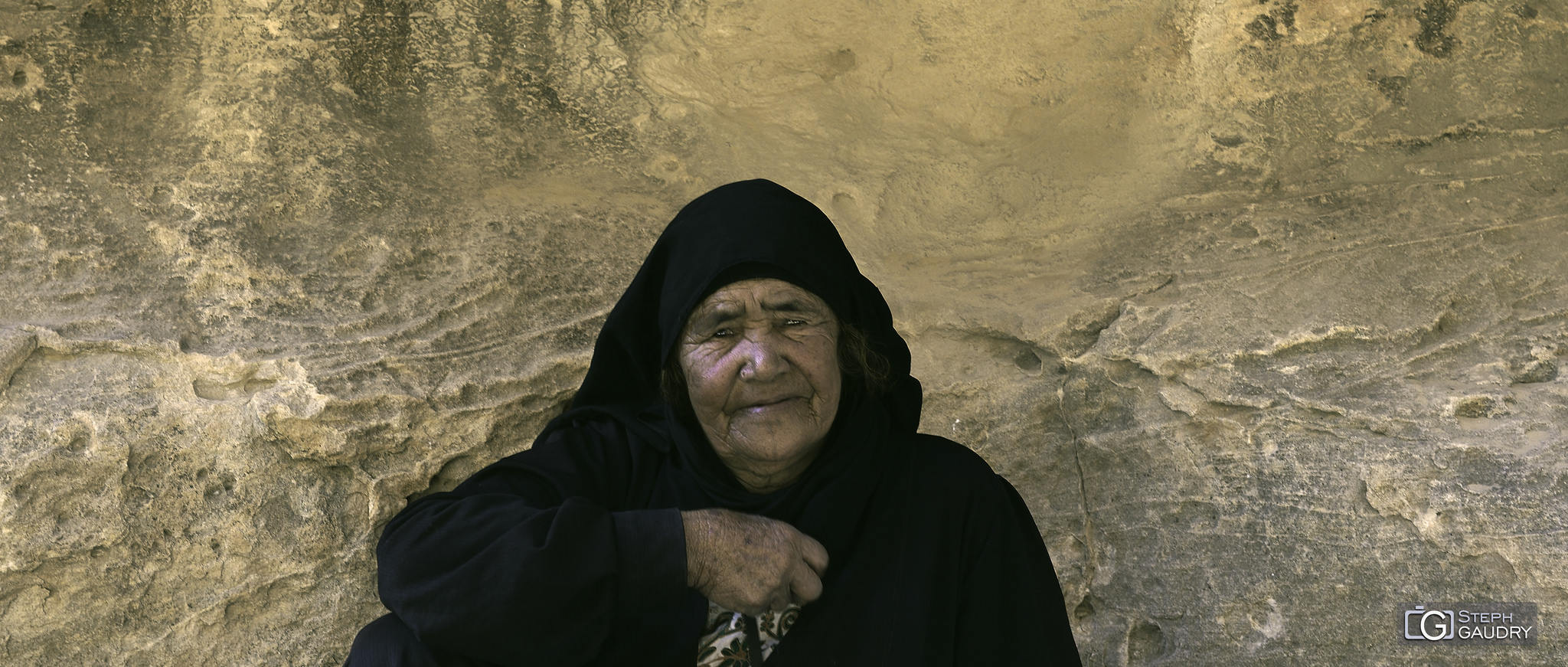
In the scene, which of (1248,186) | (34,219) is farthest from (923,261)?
(34,219)

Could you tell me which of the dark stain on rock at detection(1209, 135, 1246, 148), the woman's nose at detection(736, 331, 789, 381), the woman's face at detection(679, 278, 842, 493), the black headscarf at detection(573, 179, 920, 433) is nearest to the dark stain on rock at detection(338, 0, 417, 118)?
the black headscarf at detection(573, 179, 920, 433)

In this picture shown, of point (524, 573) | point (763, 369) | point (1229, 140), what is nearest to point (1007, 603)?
point (763, 369)

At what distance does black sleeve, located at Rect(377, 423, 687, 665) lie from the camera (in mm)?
2074

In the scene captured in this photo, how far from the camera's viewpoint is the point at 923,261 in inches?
156

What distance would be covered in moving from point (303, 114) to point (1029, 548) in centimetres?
260

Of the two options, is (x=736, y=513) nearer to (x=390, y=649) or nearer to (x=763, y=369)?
(x=763, y=369)

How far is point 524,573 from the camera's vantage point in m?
2.06

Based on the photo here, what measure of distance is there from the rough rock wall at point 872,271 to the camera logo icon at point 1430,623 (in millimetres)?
42

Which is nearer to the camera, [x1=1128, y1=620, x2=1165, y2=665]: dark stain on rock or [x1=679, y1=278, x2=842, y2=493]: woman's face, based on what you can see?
[x1=679, y1=278, x2=842, y2=493]: woman's face

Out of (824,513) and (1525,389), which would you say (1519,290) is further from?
(824,513)

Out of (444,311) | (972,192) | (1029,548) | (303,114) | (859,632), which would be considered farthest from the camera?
(972,192)

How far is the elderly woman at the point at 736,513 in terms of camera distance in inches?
Answer: 84.0

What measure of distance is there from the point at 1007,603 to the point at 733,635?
2.03 feet

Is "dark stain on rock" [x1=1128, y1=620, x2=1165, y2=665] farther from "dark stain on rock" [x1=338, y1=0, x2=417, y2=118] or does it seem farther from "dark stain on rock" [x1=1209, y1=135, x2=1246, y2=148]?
"dark stain on rock" [x1=338, y1=0, x2=417, y2=118]
